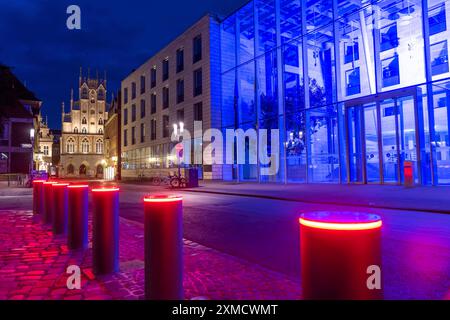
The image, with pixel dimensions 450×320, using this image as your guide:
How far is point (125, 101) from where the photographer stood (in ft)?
178

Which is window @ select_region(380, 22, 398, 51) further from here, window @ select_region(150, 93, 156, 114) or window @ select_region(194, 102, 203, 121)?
window @ select_region(150, 93, 156, 114)

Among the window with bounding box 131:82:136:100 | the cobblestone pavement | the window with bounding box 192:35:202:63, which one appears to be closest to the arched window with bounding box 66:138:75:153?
the window with bounding box 131:82:136:100

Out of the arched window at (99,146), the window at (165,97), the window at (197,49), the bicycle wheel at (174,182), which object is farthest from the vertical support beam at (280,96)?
the arched window at (99,146)

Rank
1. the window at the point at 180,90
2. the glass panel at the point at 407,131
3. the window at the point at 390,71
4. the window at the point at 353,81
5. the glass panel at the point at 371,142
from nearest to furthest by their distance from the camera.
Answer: the glass panel at the point at 407,131, the window at the point at 390,71, the glass panel at the point at 371,142, the window at the point at 353,81, the window at the point at 180,90

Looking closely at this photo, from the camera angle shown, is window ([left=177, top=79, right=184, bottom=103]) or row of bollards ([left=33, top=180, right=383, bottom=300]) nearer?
row of bollards ([left=33, top=180, right=383, bottom=300])

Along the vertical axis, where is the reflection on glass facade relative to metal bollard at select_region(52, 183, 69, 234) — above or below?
above

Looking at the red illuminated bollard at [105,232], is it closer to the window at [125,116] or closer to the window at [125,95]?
the window at [125,116]

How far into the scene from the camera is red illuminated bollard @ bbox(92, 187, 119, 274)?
14.0 feet

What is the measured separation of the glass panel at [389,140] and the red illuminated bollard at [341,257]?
19.4m

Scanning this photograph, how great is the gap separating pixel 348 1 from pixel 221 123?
48.4ft

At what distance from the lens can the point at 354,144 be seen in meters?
21.4

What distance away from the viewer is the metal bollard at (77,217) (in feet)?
17.9

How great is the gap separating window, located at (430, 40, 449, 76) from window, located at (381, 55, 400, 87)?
6.07 ft

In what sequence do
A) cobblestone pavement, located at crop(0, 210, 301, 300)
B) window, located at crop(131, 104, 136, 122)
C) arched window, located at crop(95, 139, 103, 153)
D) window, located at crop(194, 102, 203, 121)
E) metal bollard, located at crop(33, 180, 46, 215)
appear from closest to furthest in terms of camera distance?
cobblestone pavement, located at crop(0, 210, 301, 300), metal bollard, located at crop(33, 180, 46, 215), window, located at crop(194, 102, 203, 121), window, located at crop(131, 104, 136, 122), arched window, located at crop(95, 139, 103, 153)
